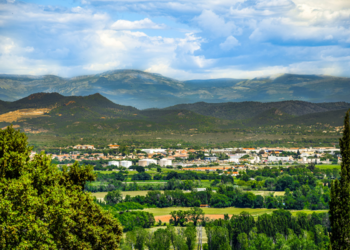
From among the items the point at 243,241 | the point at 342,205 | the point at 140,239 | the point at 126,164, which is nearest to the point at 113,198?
the point at 140,239

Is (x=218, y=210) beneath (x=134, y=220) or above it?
beneath

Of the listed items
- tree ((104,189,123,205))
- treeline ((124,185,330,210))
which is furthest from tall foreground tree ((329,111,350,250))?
tree ((104,189,123,205))

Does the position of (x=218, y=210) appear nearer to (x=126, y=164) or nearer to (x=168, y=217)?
(x=168, y=217)

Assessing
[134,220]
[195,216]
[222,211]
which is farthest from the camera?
[222,211]

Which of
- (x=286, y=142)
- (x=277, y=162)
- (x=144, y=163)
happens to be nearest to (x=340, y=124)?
(x=286, y=142)

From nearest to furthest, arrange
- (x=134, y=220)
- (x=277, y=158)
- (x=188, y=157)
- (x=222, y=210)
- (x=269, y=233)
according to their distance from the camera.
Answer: (x=269, y=233) < (x=134, y=220) < (x=222, y=210) < (x=277, y=158) < (x=188, y=157)

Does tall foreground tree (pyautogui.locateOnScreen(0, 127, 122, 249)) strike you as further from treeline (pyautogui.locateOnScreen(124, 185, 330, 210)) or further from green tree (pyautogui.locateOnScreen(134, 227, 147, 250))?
treeline (pyautogui.locateOnScreen(124, 185, 330, 210))

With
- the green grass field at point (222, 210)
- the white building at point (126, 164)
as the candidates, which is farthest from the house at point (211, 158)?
Result: the green grass field at point (222, 210)

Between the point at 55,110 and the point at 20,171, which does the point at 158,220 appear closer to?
the point at 20,171
